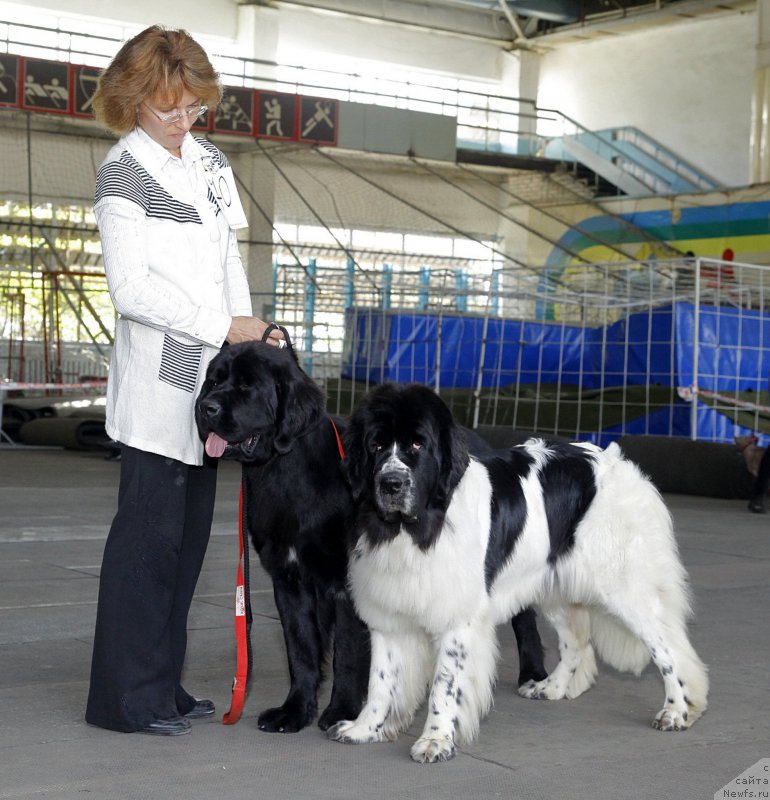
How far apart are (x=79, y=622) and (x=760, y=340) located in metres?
9.24

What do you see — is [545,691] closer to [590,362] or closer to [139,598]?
[139,598]

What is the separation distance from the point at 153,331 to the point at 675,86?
2597cm

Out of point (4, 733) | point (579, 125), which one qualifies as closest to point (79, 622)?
point (4, 733)

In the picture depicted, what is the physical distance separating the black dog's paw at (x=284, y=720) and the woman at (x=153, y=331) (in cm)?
23

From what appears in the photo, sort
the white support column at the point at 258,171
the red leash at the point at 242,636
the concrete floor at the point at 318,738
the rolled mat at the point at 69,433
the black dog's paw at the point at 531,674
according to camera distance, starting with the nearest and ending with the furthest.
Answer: the concrete floor at the point at 318,738
the red leash at the point at 242,636
the black dog's paw at the point at 531,674
the rolled mat at the point at 69,433
the white support column at the point at 258,171

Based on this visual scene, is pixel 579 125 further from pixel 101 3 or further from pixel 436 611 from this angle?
pixel 436 611

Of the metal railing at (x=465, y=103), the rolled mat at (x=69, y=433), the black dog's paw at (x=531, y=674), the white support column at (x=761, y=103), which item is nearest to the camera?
the black dog's paw at (x=531, y=674)

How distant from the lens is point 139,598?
343 centimetres

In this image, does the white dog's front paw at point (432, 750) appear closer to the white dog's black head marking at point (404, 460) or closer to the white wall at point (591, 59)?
the white dog's black head marking at point (404, 460)

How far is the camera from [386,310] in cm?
1445

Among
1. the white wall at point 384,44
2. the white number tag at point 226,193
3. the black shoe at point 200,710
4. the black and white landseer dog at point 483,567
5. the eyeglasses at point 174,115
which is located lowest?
A: the black shoe at point 200,710

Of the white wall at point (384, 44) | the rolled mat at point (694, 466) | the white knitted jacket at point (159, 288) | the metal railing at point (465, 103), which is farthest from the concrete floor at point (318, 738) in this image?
the white wall at point (384, 44)

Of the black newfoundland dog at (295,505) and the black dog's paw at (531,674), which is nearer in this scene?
the black newfoundland dog at (295,505)

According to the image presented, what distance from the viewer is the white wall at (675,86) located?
25.8 metres
